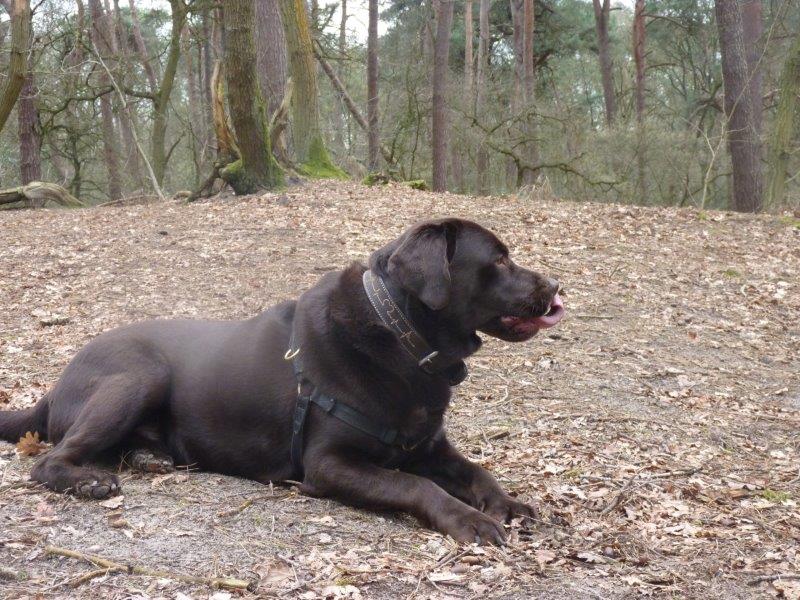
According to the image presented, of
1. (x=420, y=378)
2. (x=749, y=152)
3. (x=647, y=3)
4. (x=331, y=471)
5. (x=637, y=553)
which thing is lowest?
(x=637, y=553)

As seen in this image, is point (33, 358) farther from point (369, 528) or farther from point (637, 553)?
point (637, 553)

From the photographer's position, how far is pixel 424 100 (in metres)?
22.2

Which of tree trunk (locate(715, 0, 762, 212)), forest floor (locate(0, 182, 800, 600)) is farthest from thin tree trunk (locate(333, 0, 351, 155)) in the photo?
forest floor (locate(0, 182, 800, 600))

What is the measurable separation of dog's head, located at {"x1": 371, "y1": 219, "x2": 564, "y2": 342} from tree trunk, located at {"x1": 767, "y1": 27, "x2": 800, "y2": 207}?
442 inches

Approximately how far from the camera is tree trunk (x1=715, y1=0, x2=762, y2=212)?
51.4 feet

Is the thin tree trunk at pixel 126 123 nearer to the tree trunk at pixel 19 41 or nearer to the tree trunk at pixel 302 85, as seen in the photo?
the tree trunk at pixel 302 85

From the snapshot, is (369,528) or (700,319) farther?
(700,319)

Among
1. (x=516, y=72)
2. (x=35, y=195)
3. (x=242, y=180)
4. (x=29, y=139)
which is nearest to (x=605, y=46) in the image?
(x=516, y=72)

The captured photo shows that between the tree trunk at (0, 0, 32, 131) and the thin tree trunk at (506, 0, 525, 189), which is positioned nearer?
the tree trunk at (0, 0, 32, 131)

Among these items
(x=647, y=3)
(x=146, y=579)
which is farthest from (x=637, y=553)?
(x=647, y=3)

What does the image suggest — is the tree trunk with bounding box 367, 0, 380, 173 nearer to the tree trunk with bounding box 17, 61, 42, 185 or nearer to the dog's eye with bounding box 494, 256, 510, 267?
the tree trunk with bounding box 17, 61, 42, 185

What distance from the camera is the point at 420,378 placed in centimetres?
408

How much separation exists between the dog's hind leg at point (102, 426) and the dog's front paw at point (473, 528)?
5.07 ft

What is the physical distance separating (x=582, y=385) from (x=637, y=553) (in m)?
2.81
